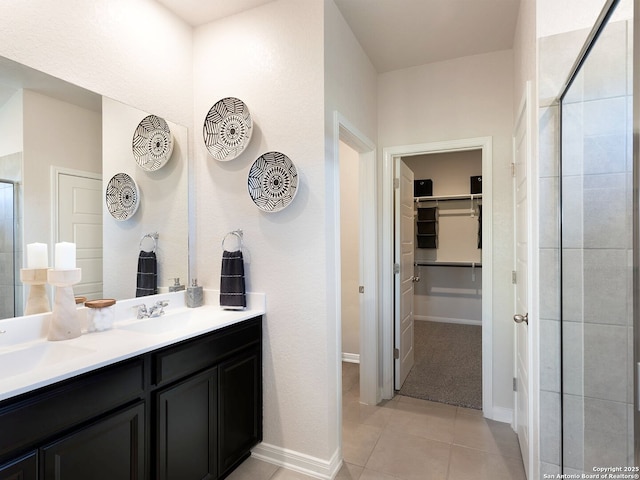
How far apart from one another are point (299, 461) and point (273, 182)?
5.45ft

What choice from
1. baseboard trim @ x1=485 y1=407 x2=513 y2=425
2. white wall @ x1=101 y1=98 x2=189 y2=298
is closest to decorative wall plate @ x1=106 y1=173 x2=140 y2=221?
white wall @ x1=101 y1=98 x2=189 y2=298

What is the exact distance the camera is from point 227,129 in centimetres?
221

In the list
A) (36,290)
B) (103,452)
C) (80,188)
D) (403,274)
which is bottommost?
(103,452)

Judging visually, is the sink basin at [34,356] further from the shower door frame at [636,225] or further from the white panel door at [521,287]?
the white panel door at [521,287]

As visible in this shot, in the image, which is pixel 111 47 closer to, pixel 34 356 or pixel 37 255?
pixel 37 255

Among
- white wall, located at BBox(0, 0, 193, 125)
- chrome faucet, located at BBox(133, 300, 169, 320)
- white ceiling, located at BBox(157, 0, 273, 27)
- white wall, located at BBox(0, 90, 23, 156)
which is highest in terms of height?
white ceiling, located at BBox(157, 0, 273, 27)

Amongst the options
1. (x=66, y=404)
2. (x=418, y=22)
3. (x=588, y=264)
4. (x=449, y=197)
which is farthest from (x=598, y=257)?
(x=449, y=197)

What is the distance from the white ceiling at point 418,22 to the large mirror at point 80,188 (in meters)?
0.81

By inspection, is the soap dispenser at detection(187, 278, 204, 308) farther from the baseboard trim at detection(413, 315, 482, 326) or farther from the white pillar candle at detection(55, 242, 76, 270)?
the baseboard trim at detection(413, 315, 482, 326)

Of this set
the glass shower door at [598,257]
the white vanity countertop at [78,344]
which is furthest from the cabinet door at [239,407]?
the glass shower door at [598,257]

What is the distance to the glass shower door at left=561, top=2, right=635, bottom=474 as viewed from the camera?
1.14 metres

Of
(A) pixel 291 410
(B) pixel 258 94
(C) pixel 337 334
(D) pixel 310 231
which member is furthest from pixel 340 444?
(B) pixel 258 94

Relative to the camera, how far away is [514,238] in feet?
8.31

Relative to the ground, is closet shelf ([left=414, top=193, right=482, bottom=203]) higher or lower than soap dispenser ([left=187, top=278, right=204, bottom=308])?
higher
